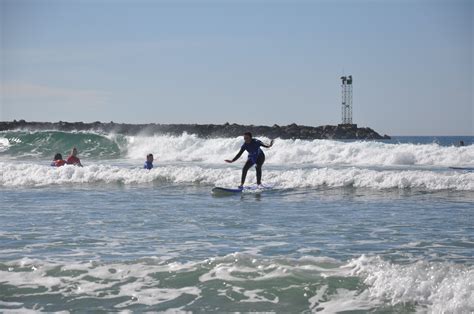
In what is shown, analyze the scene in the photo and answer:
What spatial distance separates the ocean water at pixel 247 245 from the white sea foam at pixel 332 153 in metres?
15.6

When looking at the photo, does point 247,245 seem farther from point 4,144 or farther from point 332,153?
point 4,144

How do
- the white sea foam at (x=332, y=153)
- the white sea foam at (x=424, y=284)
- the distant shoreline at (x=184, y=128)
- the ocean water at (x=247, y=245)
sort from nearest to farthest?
the white sea foam at (x=424, y=284), the ocean water at (x=247, y=245), the white sea foam at (x=332, y=153), the distant shoreline at (x=184, y=128)

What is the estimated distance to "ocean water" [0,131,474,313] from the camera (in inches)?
262

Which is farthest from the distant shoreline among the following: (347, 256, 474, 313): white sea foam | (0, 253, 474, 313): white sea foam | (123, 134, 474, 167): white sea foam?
(347, 256, 474, 313): white sea foam

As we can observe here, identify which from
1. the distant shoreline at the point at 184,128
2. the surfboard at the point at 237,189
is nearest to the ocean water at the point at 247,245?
the surfboard at the point at 237,189

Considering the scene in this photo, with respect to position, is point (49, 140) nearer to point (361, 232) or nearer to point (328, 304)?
point (361, 232)

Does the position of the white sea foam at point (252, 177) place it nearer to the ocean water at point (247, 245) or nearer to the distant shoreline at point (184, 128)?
the ocean water at point (247, 245)

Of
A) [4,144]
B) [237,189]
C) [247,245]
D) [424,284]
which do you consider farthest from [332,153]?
[424,284]

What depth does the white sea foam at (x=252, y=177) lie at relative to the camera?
18.6 metres

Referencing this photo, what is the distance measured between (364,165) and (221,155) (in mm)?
10422

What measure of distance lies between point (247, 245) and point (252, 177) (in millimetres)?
12847

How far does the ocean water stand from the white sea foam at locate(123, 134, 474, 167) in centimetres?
1561

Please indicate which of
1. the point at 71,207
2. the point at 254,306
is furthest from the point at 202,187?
the point at 254,306

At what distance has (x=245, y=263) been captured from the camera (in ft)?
25.8
